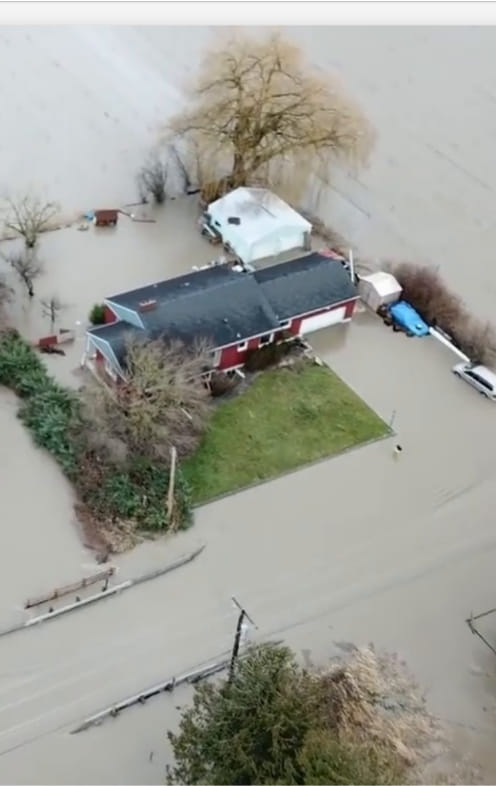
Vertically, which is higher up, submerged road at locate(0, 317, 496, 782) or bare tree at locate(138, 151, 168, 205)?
bare tree at locate(138, 151, 168, 205)

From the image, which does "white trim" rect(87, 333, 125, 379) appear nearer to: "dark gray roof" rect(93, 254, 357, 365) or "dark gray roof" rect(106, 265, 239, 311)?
"dark gray roof" rect(93, 254, 357, 365)

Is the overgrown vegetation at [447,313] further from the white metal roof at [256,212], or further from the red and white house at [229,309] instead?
the white metal roof at [256,212]

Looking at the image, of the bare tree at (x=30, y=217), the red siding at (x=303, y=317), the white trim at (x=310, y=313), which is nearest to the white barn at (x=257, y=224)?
the white trim at (x=310, y=313)

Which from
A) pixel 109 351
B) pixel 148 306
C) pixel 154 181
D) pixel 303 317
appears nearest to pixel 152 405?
pixel 109 351

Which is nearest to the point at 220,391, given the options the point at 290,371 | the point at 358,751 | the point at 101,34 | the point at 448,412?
the point at 290,371

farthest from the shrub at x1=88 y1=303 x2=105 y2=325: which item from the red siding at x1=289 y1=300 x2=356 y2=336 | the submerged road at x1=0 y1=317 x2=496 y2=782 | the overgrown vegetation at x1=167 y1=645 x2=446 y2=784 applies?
the overgrown vegetation at x1=167 y1=645 x2=446 y2=784

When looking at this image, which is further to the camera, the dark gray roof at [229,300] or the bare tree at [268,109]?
the bare tree at [268,109]
